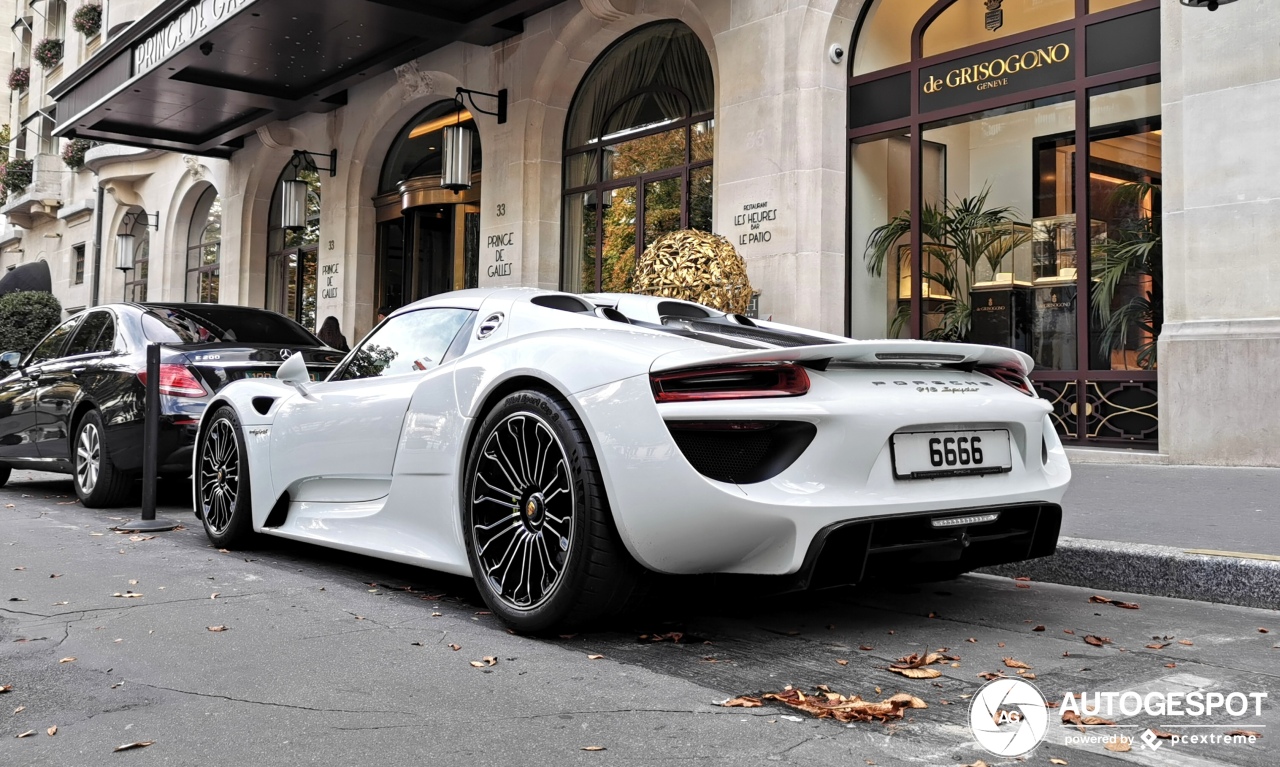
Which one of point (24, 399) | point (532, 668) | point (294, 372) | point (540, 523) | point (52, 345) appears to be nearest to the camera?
point (532, 668)

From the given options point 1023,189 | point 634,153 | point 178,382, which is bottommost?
point 178,382

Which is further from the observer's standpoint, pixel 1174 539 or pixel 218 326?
pixel 218 326

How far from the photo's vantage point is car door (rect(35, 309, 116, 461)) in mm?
7695

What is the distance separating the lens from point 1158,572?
171 inches

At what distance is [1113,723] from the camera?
259 centimetres

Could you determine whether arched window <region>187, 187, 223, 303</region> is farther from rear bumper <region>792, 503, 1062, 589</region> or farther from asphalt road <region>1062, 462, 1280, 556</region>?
rear bumper <region>792, 503, 1062, 589</region>

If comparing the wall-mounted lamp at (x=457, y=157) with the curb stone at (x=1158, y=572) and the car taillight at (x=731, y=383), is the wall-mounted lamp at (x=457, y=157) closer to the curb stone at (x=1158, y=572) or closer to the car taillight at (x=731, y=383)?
the curb stone at (x=1158, y=572)

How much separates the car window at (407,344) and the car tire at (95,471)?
132 inches

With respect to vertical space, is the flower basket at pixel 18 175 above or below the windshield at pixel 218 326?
above

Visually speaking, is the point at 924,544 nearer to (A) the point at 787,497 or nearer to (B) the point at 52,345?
(A) the point at 787,497

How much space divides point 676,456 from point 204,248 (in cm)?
2382

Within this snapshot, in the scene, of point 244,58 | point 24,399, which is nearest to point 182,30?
point 244,58

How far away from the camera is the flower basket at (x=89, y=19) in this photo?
2861 cm

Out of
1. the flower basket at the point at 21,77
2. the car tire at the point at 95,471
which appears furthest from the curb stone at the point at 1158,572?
the flower basket at the point at 21,77
